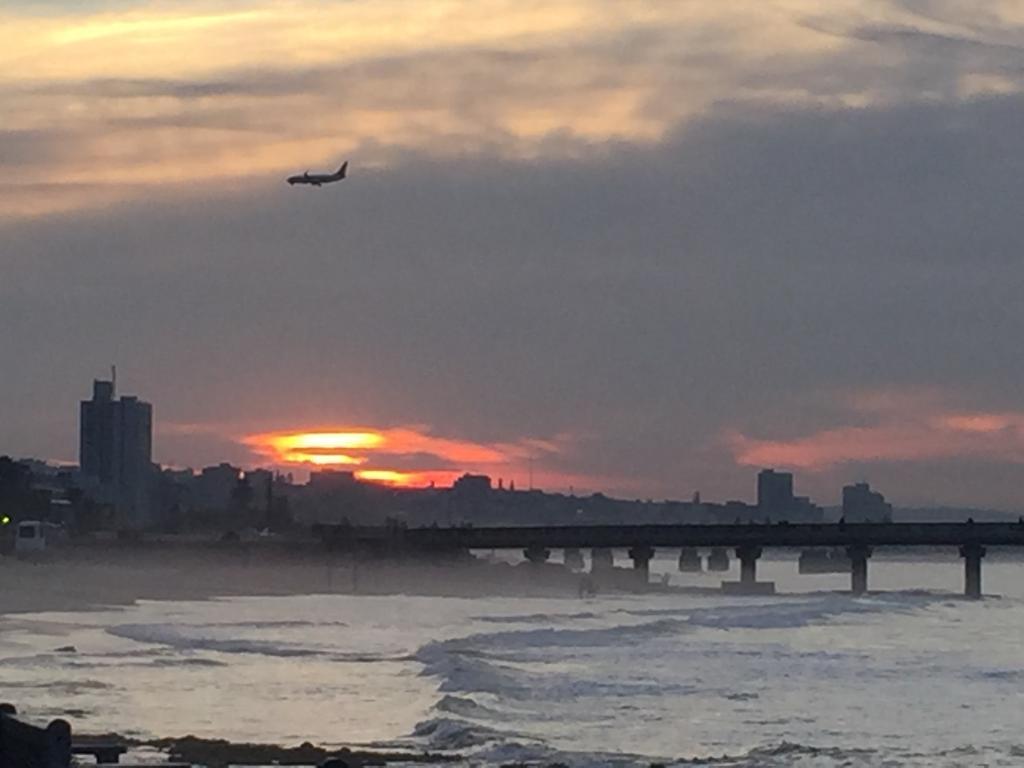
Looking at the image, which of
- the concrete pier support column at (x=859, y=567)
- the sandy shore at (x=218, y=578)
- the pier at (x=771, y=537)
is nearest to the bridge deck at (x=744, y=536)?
the pier at (x=771, y=537)

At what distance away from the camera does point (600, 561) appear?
6211 inches

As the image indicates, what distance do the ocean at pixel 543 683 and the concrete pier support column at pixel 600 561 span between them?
65.5m

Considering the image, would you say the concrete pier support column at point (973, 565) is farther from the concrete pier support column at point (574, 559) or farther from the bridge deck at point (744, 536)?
the concrete pier support column at point (574, 559)

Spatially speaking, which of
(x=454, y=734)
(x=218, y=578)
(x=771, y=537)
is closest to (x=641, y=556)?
(x=771, y=537)

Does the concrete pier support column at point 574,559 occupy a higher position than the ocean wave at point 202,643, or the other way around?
the concrete pier support column at point 574,559

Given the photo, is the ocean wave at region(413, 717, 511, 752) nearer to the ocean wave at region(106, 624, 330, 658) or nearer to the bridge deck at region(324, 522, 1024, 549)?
the ocean wave at region(106, 624, 330, 658)

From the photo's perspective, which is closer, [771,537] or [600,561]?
[771,537]

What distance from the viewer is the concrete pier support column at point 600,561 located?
149m

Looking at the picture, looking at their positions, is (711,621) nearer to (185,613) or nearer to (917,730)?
(185,613)

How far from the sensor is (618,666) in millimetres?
51219

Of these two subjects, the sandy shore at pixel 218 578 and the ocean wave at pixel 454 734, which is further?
the sandy shore at pixel 218 578

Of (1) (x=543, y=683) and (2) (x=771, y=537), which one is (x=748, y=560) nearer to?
(2) (x=771, y=537)

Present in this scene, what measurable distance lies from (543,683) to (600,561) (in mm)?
113355

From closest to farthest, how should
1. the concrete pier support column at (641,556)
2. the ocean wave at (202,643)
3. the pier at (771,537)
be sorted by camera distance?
the ocean wave at (202,643)
the pier at (771,537)
the concrete pier support column at (641,556)
